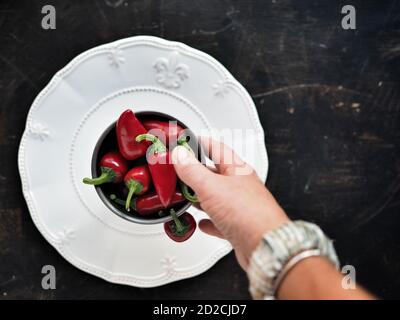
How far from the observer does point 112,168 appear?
71 centimetres

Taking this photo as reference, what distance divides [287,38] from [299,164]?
0.74 feet

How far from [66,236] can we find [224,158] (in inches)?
11.6

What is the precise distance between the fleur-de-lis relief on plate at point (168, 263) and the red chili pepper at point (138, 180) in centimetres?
15

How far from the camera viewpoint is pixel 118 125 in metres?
0.69

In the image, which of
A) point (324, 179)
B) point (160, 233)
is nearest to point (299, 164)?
point (324, 179)

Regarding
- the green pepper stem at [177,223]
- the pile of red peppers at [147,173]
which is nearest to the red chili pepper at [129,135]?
the pile of red peppers at [147,173]

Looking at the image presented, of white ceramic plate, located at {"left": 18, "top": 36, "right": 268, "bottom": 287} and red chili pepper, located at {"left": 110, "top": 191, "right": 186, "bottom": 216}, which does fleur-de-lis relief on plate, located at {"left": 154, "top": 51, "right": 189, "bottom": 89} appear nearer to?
white ceramic plate, located at {"left": 18, "top": 36, "right": 268, "bottom": 287}

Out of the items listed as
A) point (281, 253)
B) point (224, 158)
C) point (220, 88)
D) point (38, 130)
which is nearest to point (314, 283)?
point (281, 253)

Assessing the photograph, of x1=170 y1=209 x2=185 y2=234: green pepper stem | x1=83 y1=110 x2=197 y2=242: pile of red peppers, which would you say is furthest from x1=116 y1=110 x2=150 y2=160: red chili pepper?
x1=170 y1=209 x2=185 y2=234: green pepper stem

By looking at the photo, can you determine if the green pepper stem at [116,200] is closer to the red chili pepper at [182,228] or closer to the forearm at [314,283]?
the red chili pepper at [182,228]

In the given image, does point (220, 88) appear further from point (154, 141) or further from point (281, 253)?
point (281, 253)

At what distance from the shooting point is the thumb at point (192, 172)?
0.63m

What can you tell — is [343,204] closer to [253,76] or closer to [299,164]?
[299,164]

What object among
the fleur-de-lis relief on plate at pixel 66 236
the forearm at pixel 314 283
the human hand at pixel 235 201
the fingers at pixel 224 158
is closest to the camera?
the forearm at pixel 314 283
